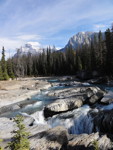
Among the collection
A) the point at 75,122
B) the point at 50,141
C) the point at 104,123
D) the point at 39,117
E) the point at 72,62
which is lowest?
the point at 39,117

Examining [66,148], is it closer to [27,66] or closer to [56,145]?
[56,145]

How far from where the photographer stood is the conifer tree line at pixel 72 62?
139ft

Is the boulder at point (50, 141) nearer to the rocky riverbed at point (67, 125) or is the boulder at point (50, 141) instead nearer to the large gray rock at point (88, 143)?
the rocky riverbed at point (67, 125)

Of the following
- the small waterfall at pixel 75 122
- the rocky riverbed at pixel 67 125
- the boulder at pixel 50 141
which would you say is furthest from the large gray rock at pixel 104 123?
the boulder at pixel 50 141

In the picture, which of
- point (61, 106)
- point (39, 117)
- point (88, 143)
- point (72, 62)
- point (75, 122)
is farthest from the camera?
point (72, 62)

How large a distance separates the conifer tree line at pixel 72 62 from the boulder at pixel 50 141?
35769 mm

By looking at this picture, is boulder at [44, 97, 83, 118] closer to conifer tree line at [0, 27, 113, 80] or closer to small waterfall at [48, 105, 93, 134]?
small waterfall at [48, 105, 93, 134]

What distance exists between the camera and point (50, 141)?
750 centimetres

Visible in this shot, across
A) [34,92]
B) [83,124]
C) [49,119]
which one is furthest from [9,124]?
[34,92]

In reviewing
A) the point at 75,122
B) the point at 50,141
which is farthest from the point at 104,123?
the point at 50,141

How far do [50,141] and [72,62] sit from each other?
61.0m

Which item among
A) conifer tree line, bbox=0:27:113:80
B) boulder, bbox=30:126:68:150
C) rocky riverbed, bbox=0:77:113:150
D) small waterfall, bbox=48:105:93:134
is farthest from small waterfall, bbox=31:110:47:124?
conifer tree line, bbox=0:27:113:80

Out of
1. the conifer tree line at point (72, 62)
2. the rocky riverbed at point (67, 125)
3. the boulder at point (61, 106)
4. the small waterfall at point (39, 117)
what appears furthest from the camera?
the conifer tree line at point (72, 62)

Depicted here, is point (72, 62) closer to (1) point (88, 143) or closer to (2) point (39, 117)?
(2) point (39, 117)
